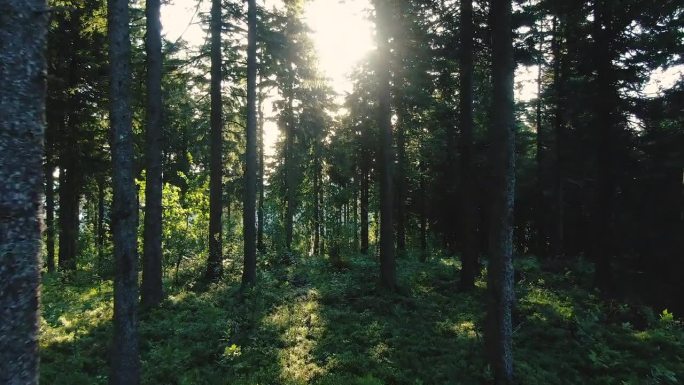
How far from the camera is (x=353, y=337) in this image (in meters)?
10.6

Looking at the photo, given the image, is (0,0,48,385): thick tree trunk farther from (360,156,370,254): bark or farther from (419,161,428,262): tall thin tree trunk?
(419,161,428,262): tall thin tree trunk

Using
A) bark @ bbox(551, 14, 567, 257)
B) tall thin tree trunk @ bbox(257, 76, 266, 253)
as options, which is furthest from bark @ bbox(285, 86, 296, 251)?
bark @ bbox(551, 14, 567, 257)

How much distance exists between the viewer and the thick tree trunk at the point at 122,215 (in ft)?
22.6

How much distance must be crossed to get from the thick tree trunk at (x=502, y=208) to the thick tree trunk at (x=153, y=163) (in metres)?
9.39

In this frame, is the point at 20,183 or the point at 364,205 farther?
the point at 364,205

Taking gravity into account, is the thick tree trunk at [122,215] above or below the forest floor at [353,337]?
above

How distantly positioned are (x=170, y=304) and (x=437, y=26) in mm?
14692

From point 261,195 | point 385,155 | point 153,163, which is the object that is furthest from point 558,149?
point 153,163

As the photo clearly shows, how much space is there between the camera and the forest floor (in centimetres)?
833

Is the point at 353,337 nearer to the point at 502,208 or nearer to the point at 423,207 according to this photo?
the point at 502,208

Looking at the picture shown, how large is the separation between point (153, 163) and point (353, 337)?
304 inches

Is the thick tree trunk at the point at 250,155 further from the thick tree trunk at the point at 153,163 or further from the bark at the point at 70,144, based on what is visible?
the bark at the point at 70,144

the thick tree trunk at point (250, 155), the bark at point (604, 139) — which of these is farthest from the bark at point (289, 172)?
the bark at point (604, 139)

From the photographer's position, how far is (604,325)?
11.2 meters
